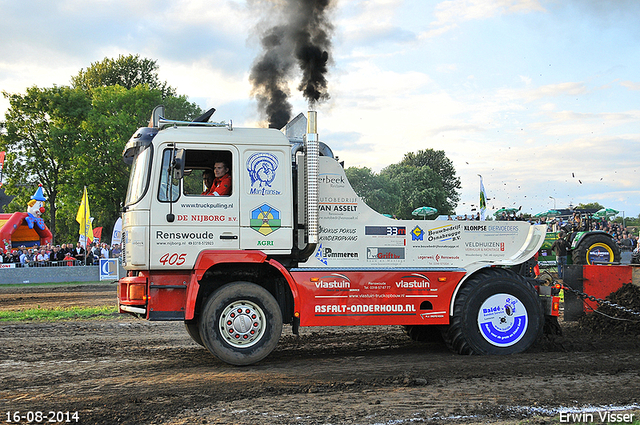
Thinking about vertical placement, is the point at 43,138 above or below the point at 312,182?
above

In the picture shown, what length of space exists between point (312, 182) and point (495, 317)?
10.5 feet

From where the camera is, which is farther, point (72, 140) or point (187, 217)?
point (72, 140)

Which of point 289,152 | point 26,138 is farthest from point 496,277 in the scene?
point 26,138

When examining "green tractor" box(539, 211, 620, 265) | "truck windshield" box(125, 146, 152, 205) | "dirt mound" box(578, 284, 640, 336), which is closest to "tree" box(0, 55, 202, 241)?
"green tractor" box(539, 211, 620, 265)

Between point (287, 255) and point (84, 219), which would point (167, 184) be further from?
point (84, 219)

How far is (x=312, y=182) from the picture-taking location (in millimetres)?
7488

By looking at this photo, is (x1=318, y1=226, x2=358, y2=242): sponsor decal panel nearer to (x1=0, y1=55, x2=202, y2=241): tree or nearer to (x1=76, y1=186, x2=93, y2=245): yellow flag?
(x1=76, y1=186, x2=93, y2=245): yellow flag

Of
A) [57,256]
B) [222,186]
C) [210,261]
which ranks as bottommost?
[57,256]

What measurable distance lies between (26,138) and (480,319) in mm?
42616

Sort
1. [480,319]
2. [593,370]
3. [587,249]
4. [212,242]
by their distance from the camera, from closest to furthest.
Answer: [593,370]
[212,242]
[480,319]
[587,249]

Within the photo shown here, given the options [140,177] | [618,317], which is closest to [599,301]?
[618,317]

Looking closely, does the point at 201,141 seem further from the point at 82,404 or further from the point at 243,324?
the point at 82,404

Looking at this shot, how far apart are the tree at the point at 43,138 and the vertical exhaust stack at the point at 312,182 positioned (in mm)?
38797

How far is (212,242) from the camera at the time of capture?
23.7ft
